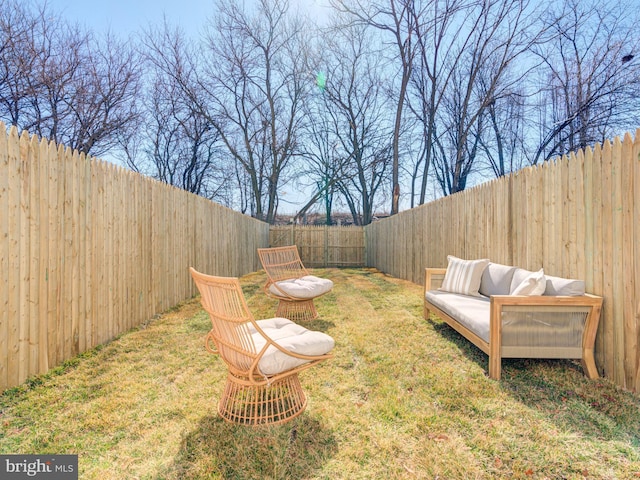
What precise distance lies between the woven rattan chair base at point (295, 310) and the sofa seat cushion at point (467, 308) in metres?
1.56

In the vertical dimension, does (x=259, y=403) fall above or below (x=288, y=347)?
below

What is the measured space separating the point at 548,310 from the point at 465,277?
133 cm

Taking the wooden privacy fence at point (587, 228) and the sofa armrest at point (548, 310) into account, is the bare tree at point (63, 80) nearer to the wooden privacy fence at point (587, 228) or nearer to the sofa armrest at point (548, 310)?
the wooden privacy fence at point (587, 228)

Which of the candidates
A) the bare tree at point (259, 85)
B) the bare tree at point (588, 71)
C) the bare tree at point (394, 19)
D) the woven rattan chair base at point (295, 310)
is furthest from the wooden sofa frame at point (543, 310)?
the bare tree at point (259, 85)

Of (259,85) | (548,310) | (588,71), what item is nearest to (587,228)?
(548,310)

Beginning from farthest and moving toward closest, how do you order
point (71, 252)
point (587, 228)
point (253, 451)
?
1. point (71, 252)
2. point (587, 228)
3. point (253, 451)

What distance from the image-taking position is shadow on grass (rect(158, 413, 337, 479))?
1.49 meters

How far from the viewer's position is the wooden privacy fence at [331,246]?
44.1 feet

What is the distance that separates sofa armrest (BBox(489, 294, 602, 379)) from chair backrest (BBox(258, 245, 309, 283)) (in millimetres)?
2927

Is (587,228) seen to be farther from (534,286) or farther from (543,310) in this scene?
(543,310)

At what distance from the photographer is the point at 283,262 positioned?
5.21m

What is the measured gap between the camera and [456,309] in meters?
3.08

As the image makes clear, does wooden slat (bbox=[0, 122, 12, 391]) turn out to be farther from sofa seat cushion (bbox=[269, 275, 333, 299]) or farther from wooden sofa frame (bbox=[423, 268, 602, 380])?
wooden sofa frame (bbox=[423, 268, 602, 380])

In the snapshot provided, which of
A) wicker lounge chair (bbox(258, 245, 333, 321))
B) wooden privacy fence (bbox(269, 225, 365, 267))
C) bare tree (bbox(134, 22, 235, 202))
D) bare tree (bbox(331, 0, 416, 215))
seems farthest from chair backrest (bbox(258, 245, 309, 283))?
bare tree (bbox(134, 22, 235, 202))
